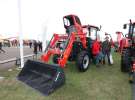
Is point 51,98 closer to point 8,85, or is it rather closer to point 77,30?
point 8,85

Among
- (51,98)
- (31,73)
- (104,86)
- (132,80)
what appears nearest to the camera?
(51,98)

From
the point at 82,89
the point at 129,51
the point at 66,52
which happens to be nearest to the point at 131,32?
the point at 129,51

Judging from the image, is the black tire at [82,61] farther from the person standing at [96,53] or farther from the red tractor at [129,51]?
the red tractor at [129,51]

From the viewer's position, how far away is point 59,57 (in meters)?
9.06

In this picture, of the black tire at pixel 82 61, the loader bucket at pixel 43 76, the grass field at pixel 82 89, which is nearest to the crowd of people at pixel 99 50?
the black tire at pixel 82 61

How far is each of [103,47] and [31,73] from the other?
4.88 metres

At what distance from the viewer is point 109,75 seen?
8.70 meters

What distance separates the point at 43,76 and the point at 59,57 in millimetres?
1864

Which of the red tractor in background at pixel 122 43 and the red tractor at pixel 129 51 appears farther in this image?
the red tractor in background at pixel 122 43

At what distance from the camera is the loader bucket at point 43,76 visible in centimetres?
642

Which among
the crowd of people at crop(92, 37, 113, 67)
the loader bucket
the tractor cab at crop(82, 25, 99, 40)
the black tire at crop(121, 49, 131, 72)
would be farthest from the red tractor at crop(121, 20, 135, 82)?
the loader bucket

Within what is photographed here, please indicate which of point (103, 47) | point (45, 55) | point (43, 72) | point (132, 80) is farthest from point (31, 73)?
point (103, 47)

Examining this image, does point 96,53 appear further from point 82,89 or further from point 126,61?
point 82,89

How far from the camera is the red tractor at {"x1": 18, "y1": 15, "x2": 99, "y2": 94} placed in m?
6.75
